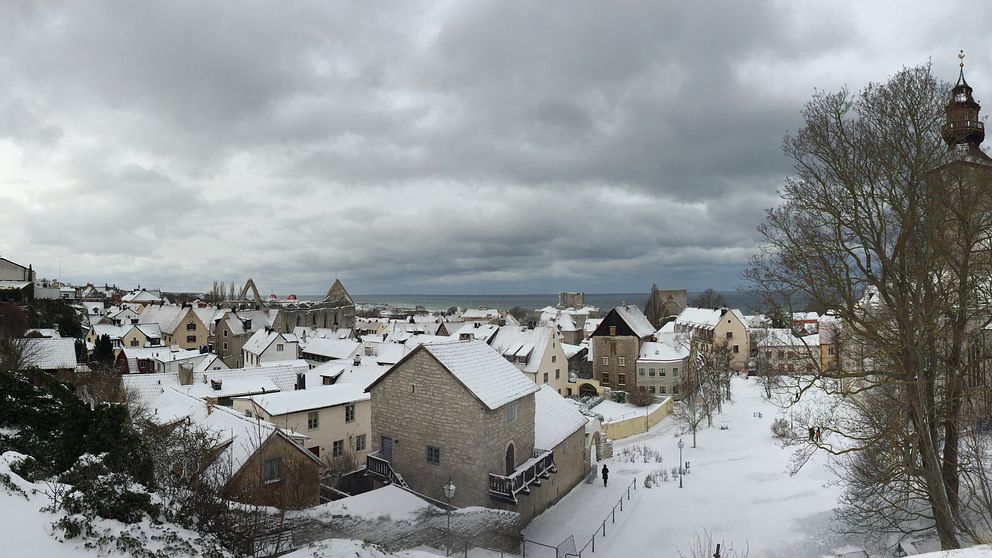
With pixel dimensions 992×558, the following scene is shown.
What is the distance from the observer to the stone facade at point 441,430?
1877cm

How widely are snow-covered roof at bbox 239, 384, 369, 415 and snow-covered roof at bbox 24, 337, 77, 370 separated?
18.1 m

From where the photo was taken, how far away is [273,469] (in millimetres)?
17031

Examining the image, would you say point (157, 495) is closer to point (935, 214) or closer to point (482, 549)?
point (482, 549)

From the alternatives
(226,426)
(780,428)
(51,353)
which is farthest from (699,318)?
(51,353)

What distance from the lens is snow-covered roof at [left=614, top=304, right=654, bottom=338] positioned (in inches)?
2058

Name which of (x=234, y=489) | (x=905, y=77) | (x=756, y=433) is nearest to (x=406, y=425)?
(x=234, y=489)

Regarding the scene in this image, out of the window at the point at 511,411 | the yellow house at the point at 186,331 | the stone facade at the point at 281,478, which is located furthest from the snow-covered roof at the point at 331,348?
the stone facade at the point at 281,478

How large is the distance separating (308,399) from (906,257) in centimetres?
2453

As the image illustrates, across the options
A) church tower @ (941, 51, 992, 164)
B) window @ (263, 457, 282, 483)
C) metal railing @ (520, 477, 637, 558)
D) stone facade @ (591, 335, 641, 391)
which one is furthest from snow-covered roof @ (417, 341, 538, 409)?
stone facade @ (591, 335, 641, 391)

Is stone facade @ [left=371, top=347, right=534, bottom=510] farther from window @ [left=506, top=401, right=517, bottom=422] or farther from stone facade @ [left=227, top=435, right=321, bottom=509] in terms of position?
stone facade @ [left=227, top=435, right=321, bottom=509]

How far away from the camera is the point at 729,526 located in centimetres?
1861

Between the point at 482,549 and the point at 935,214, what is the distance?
14.6 meters

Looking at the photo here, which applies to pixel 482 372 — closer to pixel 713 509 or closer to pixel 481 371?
pixel 481 371

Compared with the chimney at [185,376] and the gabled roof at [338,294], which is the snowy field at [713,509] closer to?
the chimney at [185,376]
